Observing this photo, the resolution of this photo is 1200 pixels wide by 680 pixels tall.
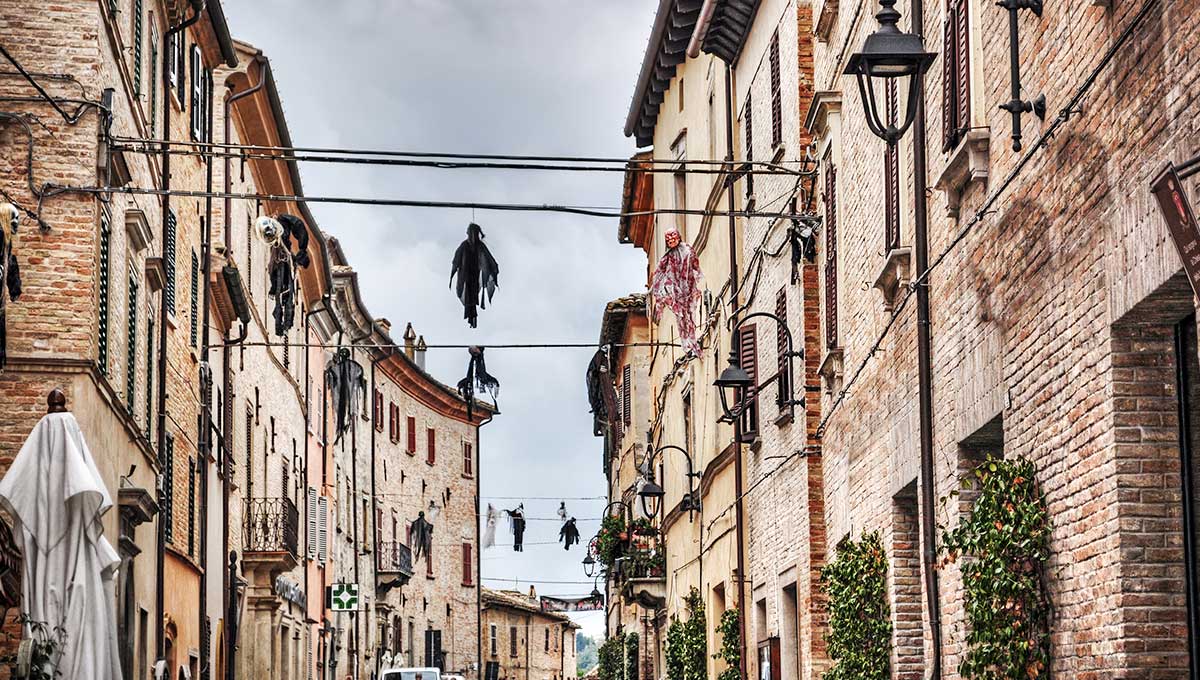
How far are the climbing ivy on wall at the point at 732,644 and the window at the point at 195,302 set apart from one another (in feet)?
30.6

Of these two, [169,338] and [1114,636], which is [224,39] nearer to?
[169,338]

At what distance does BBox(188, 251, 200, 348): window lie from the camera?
27516 millimetres

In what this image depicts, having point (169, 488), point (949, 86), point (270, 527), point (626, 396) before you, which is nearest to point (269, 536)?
point (270, 527)

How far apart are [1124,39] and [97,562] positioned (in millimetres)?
8618

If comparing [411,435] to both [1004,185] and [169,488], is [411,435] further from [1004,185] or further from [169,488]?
[1004,185]

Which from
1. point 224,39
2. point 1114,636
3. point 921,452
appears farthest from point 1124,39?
point 224,39

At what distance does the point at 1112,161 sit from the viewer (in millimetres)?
7934

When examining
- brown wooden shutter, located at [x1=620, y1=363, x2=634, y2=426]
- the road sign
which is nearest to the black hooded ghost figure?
the road sign

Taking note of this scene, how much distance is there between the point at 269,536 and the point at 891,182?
24.4m

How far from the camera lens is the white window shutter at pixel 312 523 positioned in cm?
4428

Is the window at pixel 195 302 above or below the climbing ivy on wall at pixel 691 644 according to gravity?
above

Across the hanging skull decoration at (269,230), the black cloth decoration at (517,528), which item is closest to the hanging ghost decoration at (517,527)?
the black cloth decoration at (517,528)

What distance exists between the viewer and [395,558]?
200 ft

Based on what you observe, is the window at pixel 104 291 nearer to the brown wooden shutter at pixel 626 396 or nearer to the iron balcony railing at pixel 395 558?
the brown wooden shutter at pixel 626 396
